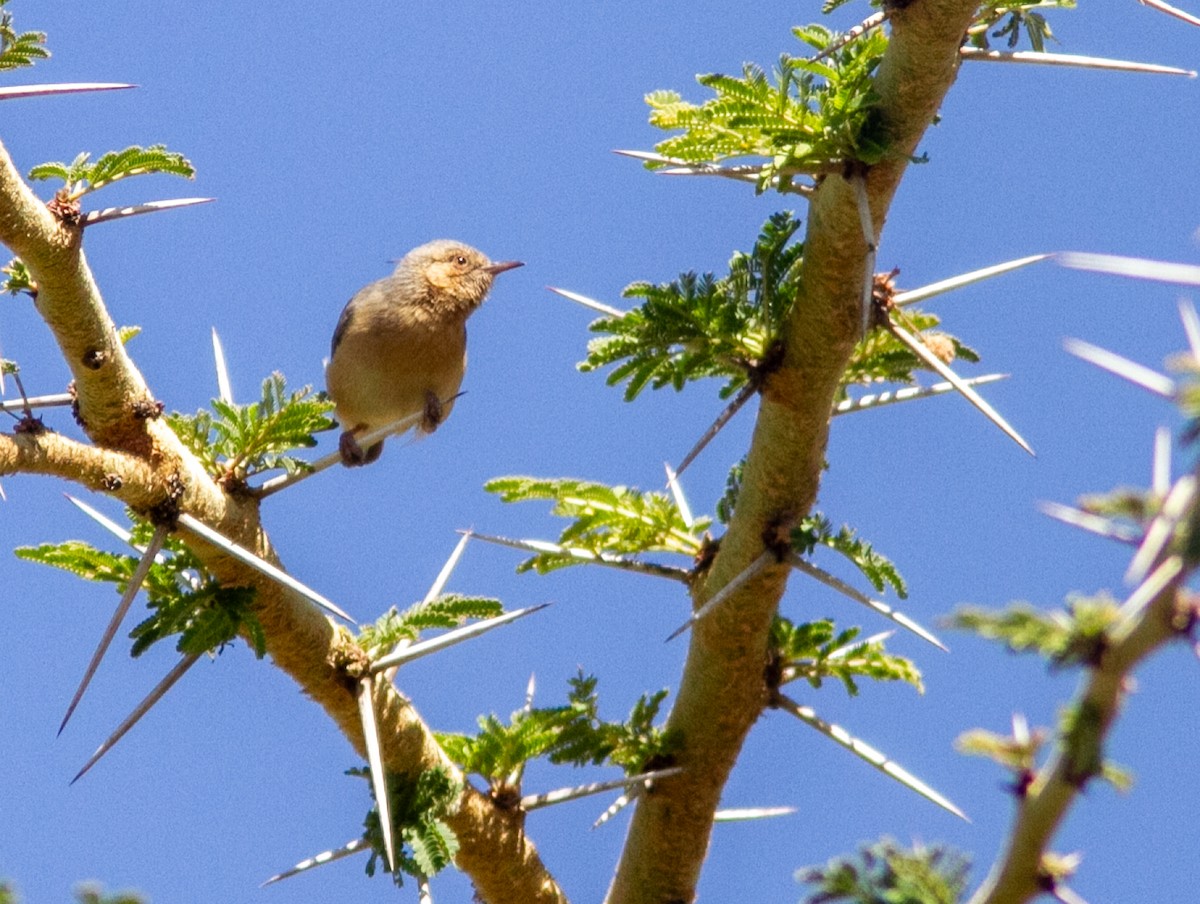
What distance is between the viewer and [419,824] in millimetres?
4691

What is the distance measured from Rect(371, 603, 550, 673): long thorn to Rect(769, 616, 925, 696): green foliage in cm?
116

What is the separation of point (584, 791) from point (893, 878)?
3.65m

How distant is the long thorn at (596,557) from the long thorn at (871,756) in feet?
2.19

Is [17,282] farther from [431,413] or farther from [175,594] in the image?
[431,413]

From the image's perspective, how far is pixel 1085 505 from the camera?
1.21m

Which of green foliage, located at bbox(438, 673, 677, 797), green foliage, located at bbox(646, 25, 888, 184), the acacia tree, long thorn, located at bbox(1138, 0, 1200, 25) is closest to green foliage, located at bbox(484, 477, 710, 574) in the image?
the acacia tree

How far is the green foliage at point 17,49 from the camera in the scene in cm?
387

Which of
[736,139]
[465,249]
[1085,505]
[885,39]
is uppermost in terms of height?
[465,249]

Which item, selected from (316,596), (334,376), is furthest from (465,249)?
(316,596)

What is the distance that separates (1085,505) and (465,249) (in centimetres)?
903

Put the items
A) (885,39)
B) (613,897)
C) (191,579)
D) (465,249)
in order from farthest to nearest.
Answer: (465,249), (613,897), (191,579), (885,39)

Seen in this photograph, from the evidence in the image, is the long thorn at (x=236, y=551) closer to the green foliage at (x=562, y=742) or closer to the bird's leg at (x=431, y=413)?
the green foliage at (x=562, y=742)

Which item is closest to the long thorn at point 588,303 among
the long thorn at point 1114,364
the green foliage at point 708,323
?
the green foliage at point 708,323

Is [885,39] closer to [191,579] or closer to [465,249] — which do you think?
[191,579]
